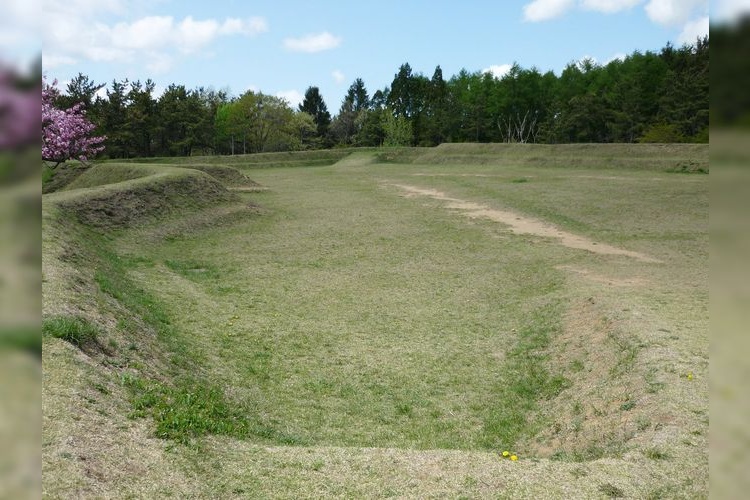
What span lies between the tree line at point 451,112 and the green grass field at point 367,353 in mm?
36478

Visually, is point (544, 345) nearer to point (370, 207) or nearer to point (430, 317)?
point (430, 317)

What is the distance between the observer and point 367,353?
9.35 m

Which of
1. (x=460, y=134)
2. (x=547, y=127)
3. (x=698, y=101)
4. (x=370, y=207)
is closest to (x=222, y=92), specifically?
(x=460, y=134)

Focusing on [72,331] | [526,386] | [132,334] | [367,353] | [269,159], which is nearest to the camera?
[72,331]

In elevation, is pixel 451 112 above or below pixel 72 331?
above

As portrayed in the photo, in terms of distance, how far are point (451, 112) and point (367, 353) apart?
7812cm

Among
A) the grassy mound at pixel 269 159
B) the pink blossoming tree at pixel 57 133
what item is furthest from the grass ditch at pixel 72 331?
the grassy mound at pixel 269 159

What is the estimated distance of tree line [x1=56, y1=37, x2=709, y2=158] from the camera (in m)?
56.8

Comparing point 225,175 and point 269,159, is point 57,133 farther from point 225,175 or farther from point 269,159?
point 269,159

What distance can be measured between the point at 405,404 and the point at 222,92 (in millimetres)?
99740

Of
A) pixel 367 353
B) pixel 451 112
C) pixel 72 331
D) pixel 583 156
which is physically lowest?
pixel 367 353

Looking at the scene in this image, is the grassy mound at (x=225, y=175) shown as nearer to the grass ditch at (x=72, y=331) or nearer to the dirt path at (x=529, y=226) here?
the dirt path at (x=529, y=226)

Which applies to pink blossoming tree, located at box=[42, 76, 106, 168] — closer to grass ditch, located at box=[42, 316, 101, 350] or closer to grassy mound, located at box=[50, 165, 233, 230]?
grassy mound, located at box=[50, 165, 233, 230]

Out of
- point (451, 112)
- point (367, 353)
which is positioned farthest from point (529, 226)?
point (451, 112)
